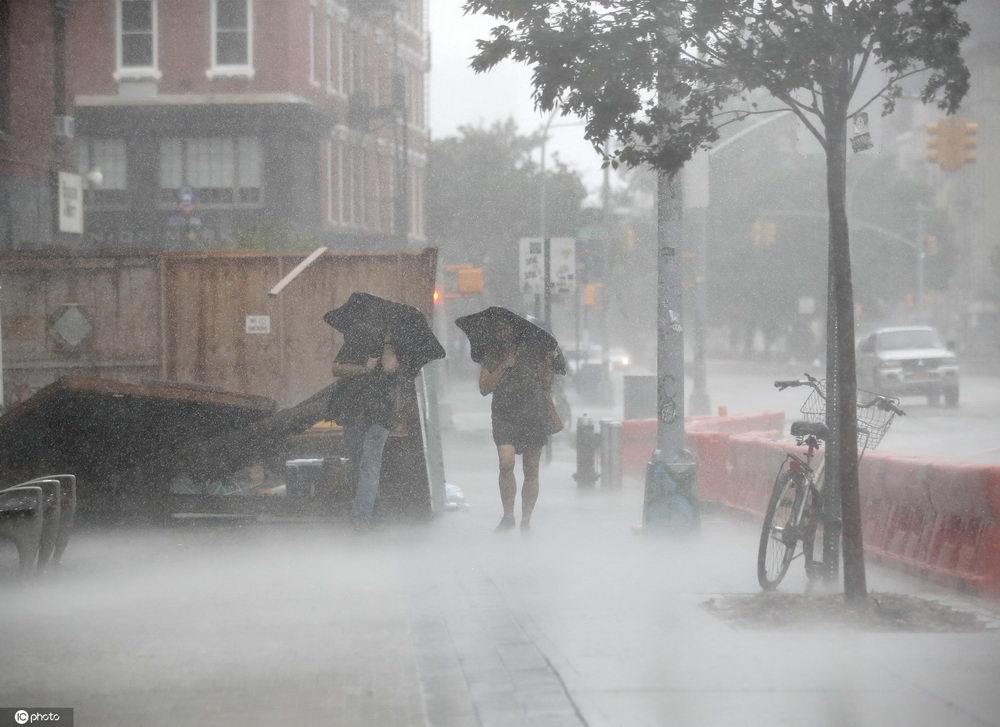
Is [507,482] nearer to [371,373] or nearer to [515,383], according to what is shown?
[515,383]

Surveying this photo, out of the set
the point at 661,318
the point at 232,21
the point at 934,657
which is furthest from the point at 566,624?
the point at 232,21

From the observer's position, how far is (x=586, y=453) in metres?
17.5

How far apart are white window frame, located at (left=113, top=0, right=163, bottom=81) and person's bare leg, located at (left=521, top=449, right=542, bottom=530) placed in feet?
87.8

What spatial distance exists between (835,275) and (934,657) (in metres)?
2.27

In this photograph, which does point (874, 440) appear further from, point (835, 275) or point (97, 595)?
point (97, 595)

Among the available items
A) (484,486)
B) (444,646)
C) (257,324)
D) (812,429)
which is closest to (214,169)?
(484,486)

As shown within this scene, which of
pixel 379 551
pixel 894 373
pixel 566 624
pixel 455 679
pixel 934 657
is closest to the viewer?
pixel 455 679

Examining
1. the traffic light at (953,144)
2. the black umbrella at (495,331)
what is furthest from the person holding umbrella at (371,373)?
the traffic light at (953,144)

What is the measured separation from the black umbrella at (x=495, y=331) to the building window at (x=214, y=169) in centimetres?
2524

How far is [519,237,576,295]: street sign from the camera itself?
22.8 meters

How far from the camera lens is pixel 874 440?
31.5 feet

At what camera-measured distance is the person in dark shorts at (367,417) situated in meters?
11.5

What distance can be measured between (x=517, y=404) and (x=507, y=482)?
0.64 meters

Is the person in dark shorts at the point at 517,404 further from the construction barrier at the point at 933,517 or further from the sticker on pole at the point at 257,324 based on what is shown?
the sticker on pole at the point at 257,324
